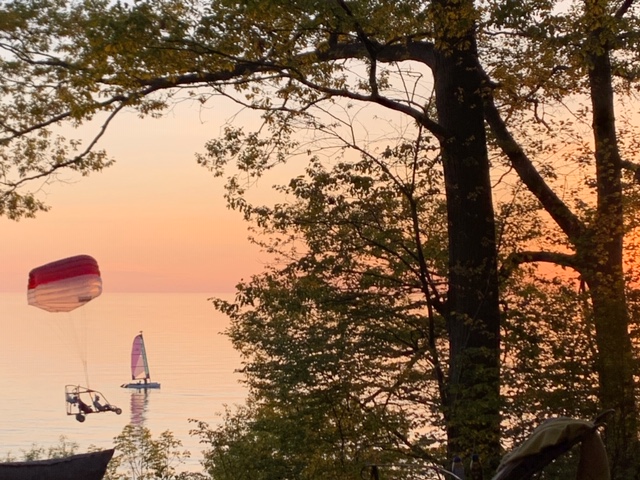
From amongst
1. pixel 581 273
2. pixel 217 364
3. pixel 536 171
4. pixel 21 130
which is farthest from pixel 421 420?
pixel 217 364

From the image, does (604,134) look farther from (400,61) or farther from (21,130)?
(21,130)

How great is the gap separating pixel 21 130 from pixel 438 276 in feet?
18.3

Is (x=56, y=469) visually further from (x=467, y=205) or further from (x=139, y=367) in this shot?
(x=139, y=367)

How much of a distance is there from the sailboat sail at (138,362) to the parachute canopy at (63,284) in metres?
47.5

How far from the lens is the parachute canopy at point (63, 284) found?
14.8m

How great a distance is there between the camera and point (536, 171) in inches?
421

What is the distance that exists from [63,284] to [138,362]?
53620 mm

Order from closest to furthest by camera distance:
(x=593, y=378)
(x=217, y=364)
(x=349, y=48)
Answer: (x=593, y=378) < (x=349, y=48) < (x=217, y=364)

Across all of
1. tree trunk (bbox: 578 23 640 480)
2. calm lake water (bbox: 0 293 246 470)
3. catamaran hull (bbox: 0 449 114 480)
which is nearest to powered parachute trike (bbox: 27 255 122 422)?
tree trunk (bbox: 578 23 640 480)

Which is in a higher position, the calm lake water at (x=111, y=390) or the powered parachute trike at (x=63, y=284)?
the calm lake water at (x=111, y=390)

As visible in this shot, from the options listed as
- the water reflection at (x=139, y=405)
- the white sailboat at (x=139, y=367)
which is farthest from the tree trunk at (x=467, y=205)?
the white sailboat at (x=139, y=367)

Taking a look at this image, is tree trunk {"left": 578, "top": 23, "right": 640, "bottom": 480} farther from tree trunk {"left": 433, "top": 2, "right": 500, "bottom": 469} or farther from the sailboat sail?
the sailboat sail

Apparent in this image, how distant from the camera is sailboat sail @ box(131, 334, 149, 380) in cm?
6288

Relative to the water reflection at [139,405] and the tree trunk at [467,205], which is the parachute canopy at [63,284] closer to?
the tree trunk at [467,205]
